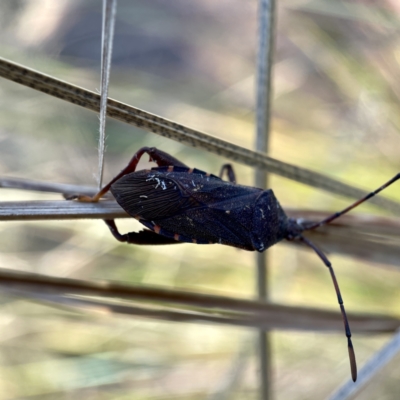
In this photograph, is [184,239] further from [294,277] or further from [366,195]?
[294,277]

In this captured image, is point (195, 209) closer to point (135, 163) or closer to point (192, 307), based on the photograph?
point (135, 163)

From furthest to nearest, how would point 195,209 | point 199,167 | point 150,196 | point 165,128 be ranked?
point 199,167, point 195,209, point 150,196, point 165,128

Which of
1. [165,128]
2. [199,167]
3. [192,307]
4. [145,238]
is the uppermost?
[199,167]

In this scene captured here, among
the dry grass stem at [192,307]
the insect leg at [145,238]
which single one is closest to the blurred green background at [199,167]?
the dry grass stem at [192,307]

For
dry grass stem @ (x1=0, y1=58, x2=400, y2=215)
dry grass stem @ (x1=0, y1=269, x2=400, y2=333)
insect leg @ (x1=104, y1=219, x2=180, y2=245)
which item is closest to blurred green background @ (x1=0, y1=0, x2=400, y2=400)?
dry grass stem @ (x1=0, y1=269, x2=400, y2=333)

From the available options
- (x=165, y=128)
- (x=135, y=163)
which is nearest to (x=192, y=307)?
(x=135, y=163)

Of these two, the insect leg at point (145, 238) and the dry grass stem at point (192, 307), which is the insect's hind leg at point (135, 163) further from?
the dry grass stem at point (192, 307)

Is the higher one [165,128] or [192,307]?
[165,128]

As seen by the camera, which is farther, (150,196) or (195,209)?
(195,209)

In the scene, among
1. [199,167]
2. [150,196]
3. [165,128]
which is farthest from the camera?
[199,167]
